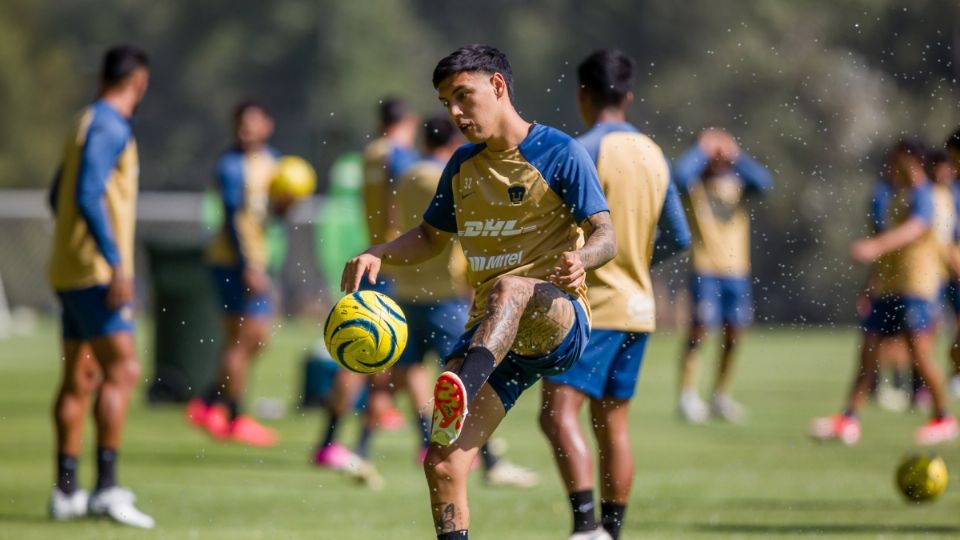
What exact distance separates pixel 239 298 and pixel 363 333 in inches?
287

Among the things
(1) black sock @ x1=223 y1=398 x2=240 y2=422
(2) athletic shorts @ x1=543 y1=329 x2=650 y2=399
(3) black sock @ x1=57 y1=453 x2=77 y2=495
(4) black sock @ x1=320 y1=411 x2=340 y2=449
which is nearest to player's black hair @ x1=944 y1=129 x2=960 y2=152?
(2) athletic shorts @ x1=543 y1=329 x2=650 y2=399

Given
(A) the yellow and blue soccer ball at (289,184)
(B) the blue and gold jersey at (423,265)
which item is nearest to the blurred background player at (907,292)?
(B) the blue and gold jersey at (423,265)

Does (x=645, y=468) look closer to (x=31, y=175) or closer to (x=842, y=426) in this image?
(x=842, y=426)

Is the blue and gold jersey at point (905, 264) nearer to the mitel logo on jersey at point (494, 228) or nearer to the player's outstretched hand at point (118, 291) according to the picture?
the player's outstretched hand at point (118, 291)

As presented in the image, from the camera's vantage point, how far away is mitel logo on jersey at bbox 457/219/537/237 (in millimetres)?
6336

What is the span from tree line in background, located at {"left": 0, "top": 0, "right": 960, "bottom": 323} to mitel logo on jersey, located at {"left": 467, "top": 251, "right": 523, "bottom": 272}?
19.7 meters

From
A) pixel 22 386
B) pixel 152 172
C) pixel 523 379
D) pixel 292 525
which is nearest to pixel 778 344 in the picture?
pixel 22 386

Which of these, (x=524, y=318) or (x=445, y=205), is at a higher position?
(x=445, y=205)

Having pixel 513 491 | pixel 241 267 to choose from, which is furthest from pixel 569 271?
pixel 241 267

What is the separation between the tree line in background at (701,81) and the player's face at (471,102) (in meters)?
19.8

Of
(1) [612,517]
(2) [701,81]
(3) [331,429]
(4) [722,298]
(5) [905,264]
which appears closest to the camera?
(1) [612,517]

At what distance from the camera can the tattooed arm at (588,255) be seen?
233 inches

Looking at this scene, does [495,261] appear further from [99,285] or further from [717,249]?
[717,249]

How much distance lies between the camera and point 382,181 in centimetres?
1153
